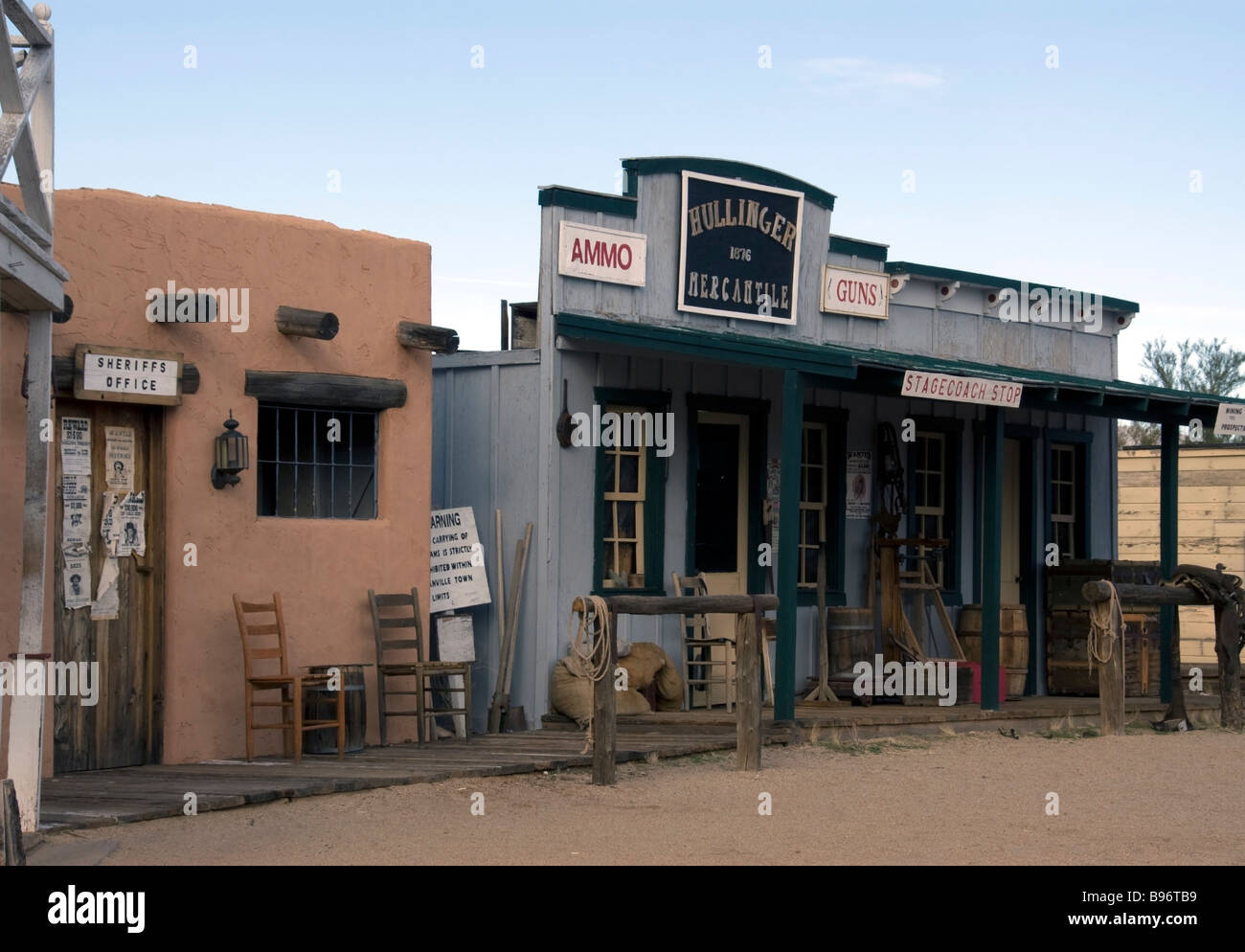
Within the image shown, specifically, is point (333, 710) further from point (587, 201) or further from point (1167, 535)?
point (1167, 535)

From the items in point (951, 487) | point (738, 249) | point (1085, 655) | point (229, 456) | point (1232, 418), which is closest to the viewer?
point (229, 456)

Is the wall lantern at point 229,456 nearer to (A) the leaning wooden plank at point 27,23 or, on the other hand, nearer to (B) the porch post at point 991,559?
(A) the leaning wooden plank at point 27,23

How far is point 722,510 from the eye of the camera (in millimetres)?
14219

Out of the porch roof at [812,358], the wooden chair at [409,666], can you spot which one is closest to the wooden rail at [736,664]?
the wooden chair at [409,666]

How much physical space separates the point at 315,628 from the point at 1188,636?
1636cm

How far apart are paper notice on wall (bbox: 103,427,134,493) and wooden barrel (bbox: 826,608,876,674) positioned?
660cm

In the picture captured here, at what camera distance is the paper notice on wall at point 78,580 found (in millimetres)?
10062

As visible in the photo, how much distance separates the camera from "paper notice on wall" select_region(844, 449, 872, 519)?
15.2 m

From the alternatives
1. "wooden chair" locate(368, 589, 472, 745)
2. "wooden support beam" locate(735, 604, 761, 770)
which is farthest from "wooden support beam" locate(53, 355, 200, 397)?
"wooden support beam" locate(735, 604, 761, 770)

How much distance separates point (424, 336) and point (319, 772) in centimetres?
339

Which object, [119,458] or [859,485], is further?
[859,485]

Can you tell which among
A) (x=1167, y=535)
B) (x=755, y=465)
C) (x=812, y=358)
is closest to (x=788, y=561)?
(x=812, y=358)

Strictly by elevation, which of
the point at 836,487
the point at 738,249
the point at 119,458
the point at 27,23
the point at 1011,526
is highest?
the point at 27,23
